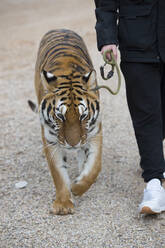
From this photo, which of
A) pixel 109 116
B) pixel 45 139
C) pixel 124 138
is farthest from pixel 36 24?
pixel 45 139

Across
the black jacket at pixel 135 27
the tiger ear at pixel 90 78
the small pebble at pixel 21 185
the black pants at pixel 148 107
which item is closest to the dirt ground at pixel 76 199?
the small pebble at pixel 21 185

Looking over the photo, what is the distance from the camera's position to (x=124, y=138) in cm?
495

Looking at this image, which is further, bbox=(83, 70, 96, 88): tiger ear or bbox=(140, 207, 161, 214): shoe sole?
A: bbox=(83, 70, 96, 88): tiger ear

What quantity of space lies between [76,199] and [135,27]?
5.24 feet

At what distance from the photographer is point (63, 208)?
339cm

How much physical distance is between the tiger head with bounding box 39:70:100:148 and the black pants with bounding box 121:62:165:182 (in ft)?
1.01

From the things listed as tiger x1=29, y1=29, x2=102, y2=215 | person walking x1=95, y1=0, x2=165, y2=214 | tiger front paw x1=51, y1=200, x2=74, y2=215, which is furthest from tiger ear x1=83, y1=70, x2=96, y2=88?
tiger front paw x1=51, y1=200, x2=74, y2=215

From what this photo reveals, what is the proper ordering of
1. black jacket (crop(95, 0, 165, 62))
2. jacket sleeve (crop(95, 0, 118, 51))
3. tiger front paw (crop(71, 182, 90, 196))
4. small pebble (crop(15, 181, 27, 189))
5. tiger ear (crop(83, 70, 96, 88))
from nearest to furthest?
black jacket (crop(95, 0, 165, 62)), jacket sleeve (crop(95, 0, 118, 51)), tiger ear (crop(83, 70, 96, 88)), tiger front paw (crop(71, 182, 90, 196)), small pebble (crop(15, 181, 27, 189))

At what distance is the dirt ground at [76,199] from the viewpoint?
306 centimetres

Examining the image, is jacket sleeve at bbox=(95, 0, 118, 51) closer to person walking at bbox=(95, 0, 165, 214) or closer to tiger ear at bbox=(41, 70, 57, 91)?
person walking at bbox=(95, 0, 165, 214)

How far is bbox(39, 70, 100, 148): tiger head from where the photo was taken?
3.09 m

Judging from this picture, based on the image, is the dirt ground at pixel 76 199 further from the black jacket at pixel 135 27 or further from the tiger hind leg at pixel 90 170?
the black jacket at pixel 135 27

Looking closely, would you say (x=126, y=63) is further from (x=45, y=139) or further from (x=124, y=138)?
(x=124, y=138)

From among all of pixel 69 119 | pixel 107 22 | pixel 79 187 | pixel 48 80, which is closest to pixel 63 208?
pixel 79 187
